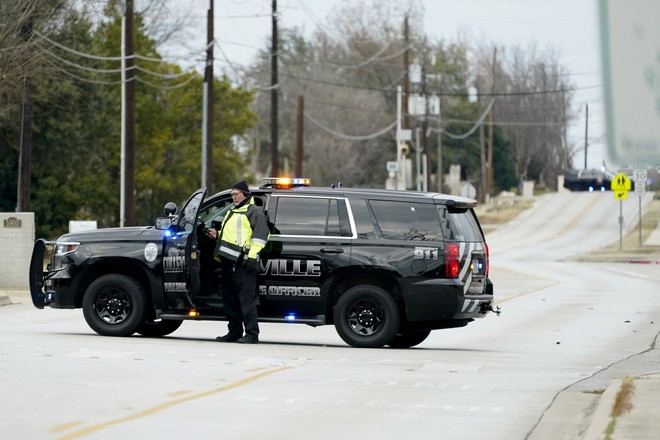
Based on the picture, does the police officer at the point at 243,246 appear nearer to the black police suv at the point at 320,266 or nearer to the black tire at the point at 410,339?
the black police suv at the point at 320,266

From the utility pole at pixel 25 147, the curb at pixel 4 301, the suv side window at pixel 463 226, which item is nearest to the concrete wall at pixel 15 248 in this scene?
the curb at pixel 4 301

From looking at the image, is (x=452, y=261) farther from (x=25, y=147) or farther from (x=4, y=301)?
(x=25, y=147)

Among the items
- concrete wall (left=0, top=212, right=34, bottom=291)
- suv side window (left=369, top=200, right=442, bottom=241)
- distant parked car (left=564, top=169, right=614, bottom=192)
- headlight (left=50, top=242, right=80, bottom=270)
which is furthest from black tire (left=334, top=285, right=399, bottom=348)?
distant parked car (left=564, top=169, right=614, bottom=192)

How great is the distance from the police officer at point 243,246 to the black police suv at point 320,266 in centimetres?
41

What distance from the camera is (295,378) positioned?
12961 mm

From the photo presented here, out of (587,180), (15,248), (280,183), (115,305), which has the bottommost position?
(115,305)

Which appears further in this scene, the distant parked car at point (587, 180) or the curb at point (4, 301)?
the distant parked car at point (587, 180)

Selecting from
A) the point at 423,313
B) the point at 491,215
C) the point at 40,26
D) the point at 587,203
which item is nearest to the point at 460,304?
the point at 423,313

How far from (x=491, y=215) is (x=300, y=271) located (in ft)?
249

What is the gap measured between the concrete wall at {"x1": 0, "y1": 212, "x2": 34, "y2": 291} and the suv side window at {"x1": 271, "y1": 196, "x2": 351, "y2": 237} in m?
14.5

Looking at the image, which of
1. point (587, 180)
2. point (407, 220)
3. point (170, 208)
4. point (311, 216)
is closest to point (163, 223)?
point (170, 208)

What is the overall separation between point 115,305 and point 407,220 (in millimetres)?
3836

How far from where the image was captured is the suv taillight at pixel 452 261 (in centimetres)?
1636

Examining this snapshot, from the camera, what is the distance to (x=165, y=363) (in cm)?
1403
